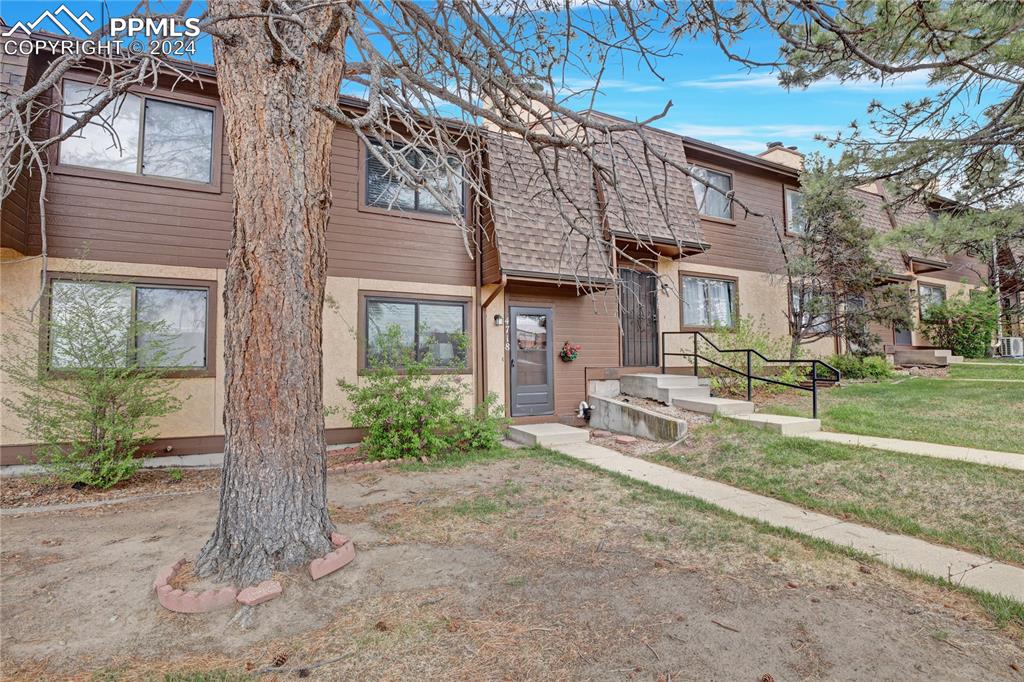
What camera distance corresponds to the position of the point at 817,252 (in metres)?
11.0

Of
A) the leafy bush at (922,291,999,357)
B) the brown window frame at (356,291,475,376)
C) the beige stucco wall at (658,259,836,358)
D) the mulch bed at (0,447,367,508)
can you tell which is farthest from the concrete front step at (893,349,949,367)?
the mulch bed at (0,447,367,508)

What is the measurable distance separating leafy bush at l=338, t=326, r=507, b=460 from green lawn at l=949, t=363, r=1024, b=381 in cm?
1119

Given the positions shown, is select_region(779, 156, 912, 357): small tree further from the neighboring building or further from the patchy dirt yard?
the patchy dirt yard

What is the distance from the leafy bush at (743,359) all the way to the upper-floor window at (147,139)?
9.51m

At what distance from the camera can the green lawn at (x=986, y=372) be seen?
1080 centimetres

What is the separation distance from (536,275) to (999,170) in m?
5.82

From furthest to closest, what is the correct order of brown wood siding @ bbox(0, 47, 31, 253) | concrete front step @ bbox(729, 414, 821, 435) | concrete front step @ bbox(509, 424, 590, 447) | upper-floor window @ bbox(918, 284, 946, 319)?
upper-floor window @ bbox(918, 284, 946, 319) → concrete front step @ bbox(509, 424, 590, 447) → concrete front step @ bbox(729, 414, 821, 435) → brown wood siding @ bbox(0, 47, 31, 253)

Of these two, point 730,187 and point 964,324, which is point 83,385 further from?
point 964,324

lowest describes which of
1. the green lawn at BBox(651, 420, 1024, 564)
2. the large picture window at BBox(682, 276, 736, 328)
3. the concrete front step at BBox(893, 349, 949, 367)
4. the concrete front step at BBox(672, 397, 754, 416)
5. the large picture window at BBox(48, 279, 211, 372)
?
the green lawn at BBox(651, 420, 1024, 564)

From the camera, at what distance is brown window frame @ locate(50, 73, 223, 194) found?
21.8 feet

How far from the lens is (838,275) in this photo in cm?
1073

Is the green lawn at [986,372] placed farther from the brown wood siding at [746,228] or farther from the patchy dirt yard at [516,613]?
the patchy dirt yard at [516,613]

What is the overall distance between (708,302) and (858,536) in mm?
8107

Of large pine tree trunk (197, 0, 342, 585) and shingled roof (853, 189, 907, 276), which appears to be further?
shingled roof (853, 189, 907, 276)
